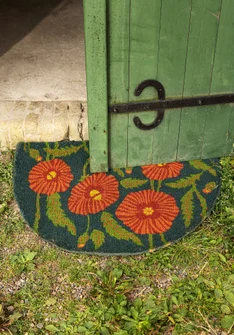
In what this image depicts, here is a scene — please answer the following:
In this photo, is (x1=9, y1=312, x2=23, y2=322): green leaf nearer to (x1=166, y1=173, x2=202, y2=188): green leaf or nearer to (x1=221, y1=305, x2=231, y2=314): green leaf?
(x1=221, y1=305, x2=231, y2=314): green leaf

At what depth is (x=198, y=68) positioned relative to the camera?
2674 mm

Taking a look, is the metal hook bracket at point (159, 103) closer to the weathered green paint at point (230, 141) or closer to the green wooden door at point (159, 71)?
the green wooden door at point (159, 71)

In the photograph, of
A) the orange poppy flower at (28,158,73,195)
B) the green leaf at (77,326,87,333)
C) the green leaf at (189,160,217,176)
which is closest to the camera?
the green leaf at (77,326,87,333)

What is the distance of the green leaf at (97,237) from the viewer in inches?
101

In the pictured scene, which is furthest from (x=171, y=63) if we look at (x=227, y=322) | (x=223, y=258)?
(x=227, y=322)

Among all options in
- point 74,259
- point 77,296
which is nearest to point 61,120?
point 74,259

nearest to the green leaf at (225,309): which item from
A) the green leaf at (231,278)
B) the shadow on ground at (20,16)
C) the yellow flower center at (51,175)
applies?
the green leaf at (231,278)

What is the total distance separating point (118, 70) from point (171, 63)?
1.00 ft

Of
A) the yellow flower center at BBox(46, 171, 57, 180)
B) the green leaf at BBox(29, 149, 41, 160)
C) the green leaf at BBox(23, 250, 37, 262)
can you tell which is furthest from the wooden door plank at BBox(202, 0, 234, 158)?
the green leaf at BBox(23, 250, 37, 262)

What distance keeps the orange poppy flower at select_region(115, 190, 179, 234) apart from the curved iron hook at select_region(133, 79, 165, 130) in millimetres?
401

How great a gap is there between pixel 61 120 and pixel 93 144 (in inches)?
17.6

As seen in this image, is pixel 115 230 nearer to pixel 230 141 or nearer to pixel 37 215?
pixel 37 215

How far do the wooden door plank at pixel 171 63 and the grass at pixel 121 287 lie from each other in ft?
1.79

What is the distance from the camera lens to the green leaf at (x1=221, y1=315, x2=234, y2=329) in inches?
85.0
